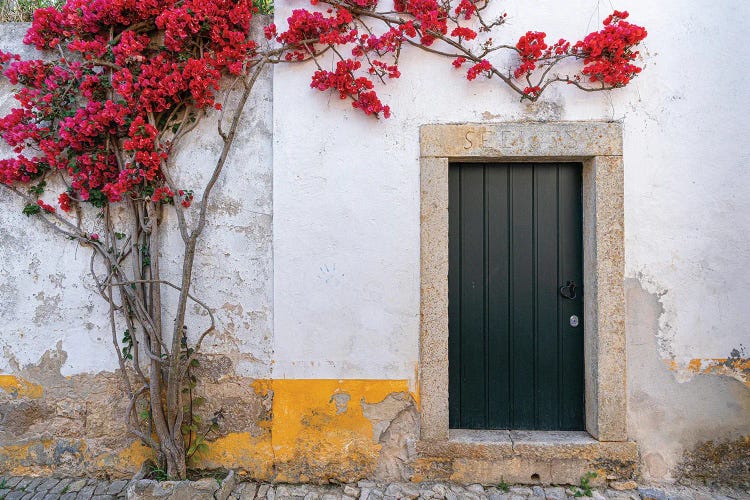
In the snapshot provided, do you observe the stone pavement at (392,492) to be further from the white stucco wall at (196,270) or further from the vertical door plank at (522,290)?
the white stucco wall at (196,270)

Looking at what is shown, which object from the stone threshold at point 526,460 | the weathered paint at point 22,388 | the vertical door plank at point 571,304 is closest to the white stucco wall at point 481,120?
the vertical door plank at point 571,304

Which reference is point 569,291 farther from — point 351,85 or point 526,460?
point 351,85

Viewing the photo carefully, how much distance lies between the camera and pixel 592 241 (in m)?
2.54

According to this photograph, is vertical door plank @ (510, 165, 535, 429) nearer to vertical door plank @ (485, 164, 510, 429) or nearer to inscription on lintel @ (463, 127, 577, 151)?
vertical door plank @ (485, 164, 510, 429)

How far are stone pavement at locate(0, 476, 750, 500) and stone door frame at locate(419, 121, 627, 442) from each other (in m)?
0.30

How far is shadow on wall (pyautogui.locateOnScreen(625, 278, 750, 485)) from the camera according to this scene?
2.45m

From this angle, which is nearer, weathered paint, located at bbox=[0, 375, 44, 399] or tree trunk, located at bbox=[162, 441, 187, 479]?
tree trunk, located at bbox=[162, 441, 187, 479]

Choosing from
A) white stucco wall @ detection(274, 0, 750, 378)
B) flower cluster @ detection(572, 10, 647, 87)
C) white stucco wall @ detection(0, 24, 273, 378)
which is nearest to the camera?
flower cluster @ detection(572, 10, 647, 87)

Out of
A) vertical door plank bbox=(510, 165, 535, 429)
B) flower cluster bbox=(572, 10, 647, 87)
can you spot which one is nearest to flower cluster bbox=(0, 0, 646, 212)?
flower cluster bbox=(572, 10, 647, 87)

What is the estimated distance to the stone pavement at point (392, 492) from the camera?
7.81 feet

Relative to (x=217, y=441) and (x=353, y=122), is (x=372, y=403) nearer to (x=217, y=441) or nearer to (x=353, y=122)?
(x=217, y=441)

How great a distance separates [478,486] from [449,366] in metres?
0.70

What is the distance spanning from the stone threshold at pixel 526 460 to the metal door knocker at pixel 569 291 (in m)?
0.87

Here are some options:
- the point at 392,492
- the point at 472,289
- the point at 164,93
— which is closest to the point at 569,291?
the point at 472,289
